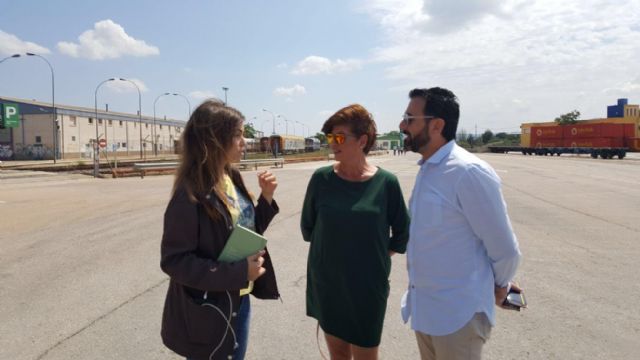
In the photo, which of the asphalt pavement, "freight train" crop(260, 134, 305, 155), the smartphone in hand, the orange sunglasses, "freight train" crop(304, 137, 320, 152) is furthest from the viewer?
"freight train" crop(304, 137, 320, 152)

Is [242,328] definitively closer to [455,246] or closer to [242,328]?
[242,328]

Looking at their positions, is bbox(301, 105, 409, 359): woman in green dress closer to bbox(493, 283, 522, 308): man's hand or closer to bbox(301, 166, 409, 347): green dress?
bbox(301, 166, 409, 347): green dress

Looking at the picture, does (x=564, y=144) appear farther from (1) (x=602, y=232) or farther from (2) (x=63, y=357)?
(2) (x=63, y=357)

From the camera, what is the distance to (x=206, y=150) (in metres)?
2.27

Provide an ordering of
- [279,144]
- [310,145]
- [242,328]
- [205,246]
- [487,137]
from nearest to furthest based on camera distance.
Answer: [205,246] → [242,328] → [279,144] → [310,145] → [487,137]

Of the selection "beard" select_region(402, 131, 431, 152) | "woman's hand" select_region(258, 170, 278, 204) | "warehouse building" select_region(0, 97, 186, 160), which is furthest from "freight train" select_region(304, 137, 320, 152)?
"beard" select_region(402, 131, 431, 152)

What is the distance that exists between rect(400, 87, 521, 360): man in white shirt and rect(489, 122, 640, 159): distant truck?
5778cm

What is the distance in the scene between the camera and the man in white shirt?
2.17 m

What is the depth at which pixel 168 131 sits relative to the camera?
9294 cm

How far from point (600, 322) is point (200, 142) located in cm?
427

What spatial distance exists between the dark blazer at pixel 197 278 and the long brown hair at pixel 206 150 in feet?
0.17

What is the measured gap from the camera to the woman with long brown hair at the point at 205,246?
2.15m

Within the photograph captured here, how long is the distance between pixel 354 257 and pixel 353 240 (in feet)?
0.32

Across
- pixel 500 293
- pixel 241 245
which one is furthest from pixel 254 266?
pixel 500 293
